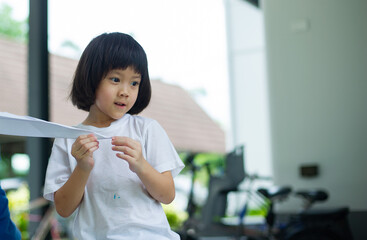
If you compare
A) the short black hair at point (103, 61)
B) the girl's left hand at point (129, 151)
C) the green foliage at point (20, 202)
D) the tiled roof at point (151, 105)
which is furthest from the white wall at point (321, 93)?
the girl's left hand at point (129, 151)

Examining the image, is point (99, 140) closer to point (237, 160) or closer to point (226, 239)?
point (237, 160)

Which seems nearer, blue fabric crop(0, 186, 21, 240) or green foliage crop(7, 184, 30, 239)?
blue fabric crop(0, 186, 21, 240)

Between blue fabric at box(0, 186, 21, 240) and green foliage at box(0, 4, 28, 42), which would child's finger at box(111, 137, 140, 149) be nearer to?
blue fabric at box(0, 186, 21, 240)

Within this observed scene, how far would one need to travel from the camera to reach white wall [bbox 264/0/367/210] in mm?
3312

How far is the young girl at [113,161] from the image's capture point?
0.94 meters

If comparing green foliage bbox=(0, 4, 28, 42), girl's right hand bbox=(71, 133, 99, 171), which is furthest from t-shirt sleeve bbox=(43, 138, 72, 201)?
green foliage bbox=(0, 4, 28, 42)

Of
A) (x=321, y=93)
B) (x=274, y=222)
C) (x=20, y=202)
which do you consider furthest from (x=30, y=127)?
(x=20, y=202)

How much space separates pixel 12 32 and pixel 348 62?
169 inches

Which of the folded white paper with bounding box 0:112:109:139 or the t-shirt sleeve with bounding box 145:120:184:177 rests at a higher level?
the folded white paper with bounding box 0:112:109:139

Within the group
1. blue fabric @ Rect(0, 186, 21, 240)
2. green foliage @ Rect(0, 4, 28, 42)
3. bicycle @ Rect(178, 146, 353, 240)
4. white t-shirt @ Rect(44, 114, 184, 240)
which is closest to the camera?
blue fabric @ Rect(0, 186, 21, 240)

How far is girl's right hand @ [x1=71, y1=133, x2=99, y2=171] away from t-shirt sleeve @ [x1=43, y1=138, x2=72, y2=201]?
101mm

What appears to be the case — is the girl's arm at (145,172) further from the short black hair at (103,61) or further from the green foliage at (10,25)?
the green foliage at (10,25)

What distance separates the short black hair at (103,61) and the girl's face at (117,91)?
12 mm

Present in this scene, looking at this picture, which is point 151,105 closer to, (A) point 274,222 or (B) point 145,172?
(A) point 274,222
